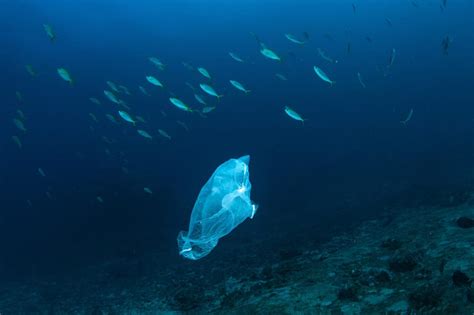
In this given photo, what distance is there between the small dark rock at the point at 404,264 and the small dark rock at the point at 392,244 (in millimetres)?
872

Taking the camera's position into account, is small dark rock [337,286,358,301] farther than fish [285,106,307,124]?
No

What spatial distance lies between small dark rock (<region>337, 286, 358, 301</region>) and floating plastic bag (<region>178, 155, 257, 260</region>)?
191 cm

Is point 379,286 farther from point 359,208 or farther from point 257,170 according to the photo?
point 257,170

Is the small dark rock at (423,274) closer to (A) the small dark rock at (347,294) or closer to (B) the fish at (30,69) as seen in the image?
(A) the small dark rock at (347,294)

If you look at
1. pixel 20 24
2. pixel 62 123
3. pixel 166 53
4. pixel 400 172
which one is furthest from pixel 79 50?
pixel 400 172

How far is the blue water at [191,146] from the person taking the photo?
14.7m

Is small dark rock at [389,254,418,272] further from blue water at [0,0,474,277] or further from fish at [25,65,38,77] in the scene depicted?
fish at [25,65,38,77]

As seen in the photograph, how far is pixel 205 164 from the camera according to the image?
805 inches

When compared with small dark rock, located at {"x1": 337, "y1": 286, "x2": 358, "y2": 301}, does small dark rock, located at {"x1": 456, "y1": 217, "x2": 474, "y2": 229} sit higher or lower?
higher

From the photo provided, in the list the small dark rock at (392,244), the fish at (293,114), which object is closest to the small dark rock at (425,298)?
the small dark rock at (392,244)

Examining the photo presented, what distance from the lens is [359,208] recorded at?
12414 mm

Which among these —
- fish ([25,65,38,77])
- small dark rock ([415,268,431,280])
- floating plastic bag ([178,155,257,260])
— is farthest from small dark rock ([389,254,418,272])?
fish ([25,65,38,77])

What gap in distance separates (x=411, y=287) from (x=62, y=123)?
96.8 ft

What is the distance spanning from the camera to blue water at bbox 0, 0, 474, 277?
14672 mm
